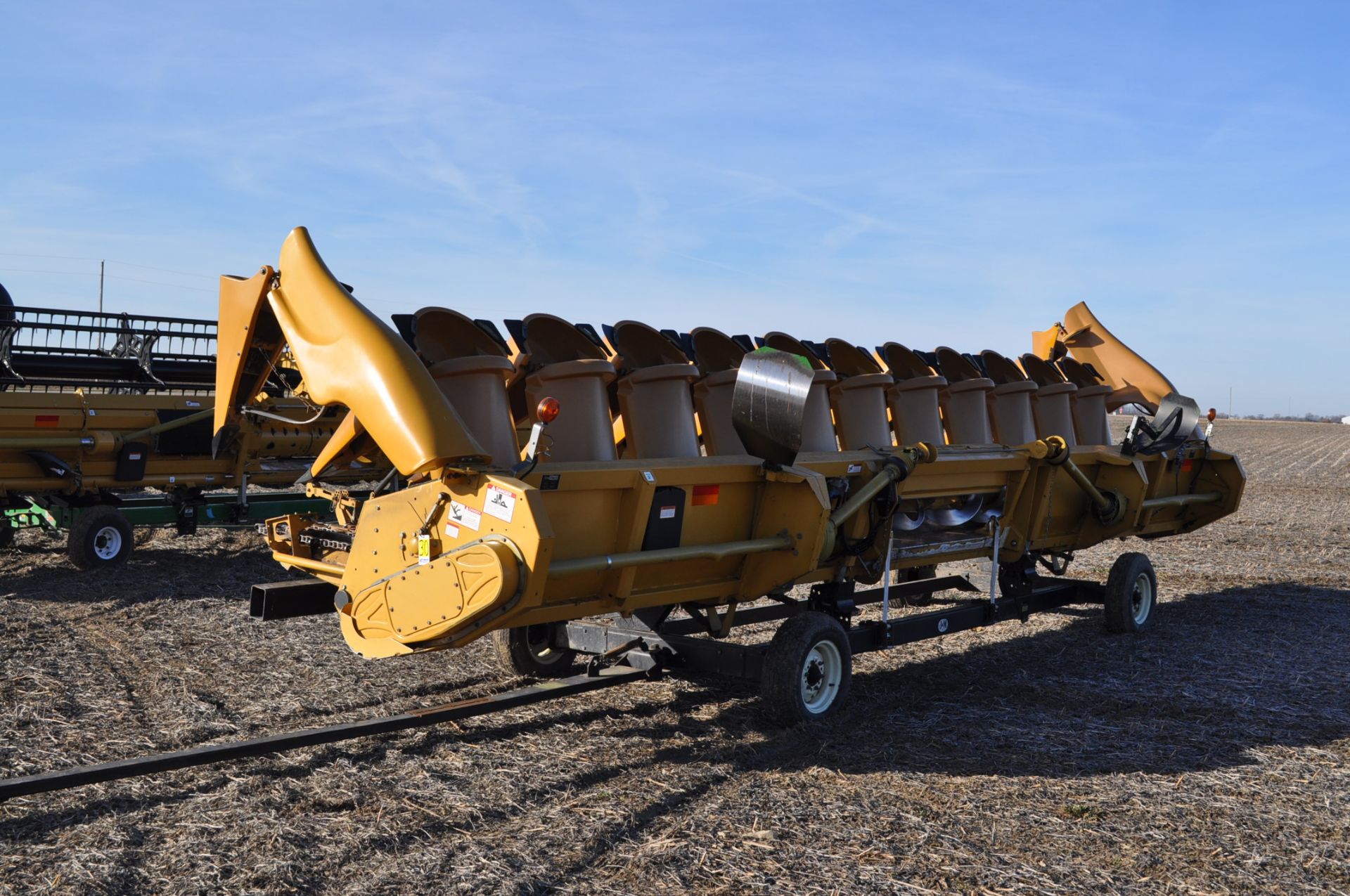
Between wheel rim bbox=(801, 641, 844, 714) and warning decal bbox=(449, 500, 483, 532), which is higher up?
warning decal bbox=(449, 500, 483, 532)

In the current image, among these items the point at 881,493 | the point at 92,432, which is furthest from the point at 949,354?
the point at 92,432

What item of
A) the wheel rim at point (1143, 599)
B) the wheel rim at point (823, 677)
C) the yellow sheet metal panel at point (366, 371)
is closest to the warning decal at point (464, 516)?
the yellow sheet metal panel at point (366, 371)

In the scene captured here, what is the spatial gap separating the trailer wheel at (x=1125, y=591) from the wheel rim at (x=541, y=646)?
14.6ft

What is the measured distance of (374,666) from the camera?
7.06 meters

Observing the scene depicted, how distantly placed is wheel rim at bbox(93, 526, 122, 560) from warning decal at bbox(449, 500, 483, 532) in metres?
7.36

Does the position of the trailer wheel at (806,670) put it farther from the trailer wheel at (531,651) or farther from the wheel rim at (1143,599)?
the wheel rim at (1143,599)

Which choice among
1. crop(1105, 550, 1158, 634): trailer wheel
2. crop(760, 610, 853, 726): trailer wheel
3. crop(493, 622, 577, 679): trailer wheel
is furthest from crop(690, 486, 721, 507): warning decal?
crop(1105, 550, 1158, 634): trailer wheel

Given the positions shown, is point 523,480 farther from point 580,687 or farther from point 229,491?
point 229,491

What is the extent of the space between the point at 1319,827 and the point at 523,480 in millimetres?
3581

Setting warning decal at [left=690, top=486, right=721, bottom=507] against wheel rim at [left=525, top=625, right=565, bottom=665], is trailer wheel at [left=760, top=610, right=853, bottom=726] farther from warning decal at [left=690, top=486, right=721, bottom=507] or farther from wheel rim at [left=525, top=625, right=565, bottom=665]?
wheel rim at [left=525, top=625, right=565, bottom=665]

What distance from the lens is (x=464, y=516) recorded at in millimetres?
4641

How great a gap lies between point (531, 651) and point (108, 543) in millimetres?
5928

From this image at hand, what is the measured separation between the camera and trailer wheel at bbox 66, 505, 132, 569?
34.2 feet

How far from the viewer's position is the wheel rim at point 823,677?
607 centimetres
